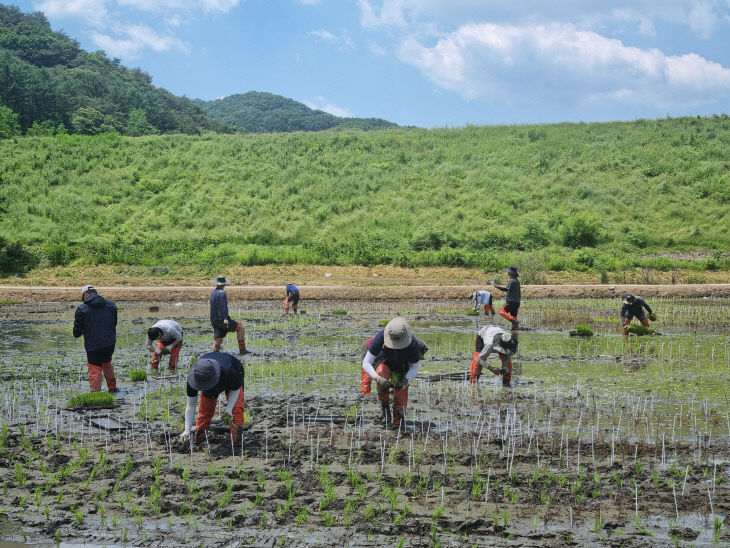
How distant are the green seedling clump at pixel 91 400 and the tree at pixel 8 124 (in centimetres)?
6488

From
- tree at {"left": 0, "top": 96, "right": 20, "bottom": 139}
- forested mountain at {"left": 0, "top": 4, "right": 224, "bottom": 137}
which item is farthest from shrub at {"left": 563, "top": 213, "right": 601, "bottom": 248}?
forested mountain at {"left": 0, "top": 4, "right": 224, "bottom": 137}

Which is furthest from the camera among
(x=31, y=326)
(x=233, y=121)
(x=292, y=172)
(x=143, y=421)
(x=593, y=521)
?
(x=233, y=121)

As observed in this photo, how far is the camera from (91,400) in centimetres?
1008

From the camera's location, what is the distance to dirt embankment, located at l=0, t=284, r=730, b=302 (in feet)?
98.3

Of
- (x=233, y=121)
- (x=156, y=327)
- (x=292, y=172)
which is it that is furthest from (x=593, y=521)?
(x=233, y=121)

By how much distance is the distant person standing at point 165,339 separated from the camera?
42.5 feet

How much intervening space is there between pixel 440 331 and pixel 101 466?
1297 cm

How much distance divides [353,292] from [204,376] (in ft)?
75.9

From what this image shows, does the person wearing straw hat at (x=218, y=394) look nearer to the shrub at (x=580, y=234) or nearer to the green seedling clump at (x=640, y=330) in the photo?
the green seedling clump at (x=640, y=330)

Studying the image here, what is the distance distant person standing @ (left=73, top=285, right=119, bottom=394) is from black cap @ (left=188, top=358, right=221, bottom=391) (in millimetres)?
3857

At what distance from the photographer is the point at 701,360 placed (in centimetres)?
1387

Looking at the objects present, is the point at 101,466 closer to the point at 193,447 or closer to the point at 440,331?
the point at 193,447

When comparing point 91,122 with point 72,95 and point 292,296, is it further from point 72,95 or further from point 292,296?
point 292,296

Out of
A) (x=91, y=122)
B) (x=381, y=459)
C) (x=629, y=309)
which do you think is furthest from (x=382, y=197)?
(x=381, y=459)
